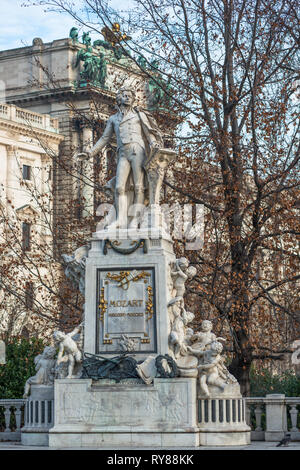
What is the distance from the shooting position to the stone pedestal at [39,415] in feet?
56.3

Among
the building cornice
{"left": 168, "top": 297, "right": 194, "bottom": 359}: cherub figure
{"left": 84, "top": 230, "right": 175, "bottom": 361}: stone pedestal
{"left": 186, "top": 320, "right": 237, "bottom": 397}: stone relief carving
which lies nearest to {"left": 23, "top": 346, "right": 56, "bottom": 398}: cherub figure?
{"left": 84, "top": 230, "right": 175, "bottom": 361}: stone pedestal

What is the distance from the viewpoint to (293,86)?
85.1ft

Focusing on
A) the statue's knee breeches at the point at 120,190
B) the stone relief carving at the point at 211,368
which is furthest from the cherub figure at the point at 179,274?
the statue's knee breeches at the point at 120,190

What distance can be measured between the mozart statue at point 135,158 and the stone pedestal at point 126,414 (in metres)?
2.99

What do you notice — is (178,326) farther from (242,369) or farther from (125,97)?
(242,369)

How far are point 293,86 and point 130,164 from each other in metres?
9.03

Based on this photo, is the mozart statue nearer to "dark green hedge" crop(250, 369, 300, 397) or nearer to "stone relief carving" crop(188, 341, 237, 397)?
"stone relief carving" crop(188, 341, 237, 397)

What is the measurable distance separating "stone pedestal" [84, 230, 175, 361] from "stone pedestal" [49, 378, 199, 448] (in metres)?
0.73

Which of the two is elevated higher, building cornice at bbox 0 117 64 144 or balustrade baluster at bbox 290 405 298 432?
building cornice at bbox 0 117 64 144

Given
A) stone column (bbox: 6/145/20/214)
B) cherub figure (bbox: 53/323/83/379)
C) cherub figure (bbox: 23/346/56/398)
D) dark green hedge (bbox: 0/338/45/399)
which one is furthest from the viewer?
stone column (bbox: 6/145/20/214)

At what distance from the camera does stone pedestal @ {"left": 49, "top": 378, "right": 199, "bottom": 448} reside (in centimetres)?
1619
